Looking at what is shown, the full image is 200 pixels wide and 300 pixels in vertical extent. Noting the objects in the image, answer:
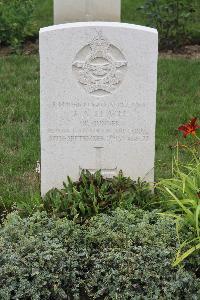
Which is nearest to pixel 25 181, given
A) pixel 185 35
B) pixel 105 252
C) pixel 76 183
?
pixel 76 183

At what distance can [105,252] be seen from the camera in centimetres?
459

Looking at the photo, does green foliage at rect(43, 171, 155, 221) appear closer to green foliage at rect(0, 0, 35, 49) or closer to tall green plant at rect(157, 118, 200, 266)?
tall green plant at rect(157, 118, 200, 266)

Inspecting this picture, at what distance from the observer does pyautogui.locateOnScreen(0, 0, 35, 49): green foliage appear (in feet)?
31.4

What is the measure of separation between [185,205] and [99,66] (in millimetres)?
1168

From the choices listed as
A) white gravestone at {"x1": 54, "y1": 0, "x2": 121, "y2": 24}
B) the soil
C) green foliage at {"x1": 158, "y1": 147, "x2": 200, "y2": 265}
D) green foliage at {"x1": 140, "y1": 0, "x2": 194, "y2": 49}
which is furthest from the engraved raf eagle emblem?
green foliage at {"x1": 140, "y1": 0, "x2": 194, "y2": 49}

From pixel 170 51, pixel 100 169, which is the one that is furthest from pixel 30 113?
pixel 170 51

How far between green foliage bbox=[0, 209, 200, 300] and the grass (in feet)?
3.56

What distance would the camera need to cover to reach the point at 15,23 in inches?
375

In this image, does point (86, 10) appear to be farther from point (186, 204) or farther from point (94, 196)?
point (186, 204)

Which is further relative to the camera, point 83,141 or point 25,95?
point 25,95

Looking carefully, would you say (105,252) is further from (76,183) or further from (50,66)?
(50,66)

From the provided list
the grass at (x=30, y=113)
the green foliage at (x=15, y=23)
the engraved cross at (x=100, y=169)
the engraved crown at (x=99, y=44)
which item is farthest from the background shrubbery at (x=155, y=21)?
the engraved crown at (x=99, y=44)

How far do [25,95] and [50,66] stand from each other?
2.97 metres

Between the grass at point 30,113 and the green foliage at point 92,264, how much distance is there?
109 centimetres
